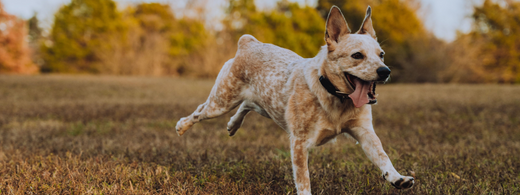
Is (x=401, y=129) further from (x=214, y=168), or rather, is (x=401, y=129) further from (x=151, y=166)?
(x=151, y=166)

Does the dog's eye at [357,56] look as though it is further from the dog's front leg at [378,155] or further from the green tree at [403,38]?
the green tree at [403,38]

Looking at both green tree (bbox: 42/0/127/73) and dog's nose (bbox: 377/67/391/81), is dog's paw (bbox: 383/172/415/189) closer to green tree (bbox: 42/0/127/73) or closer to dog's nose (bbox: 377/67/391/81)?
dog's nose (bbox: 377/67/391/81)

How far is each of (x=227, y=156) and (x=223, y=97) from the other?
0.91m

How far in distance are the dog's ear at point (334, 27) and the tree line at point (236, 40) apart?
22.3m

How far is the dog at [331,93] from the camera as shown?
2.30 metres

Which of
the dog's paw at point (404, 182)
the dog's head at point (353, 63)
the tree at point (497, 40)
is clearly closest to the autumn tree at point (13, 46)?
the dog's head at point (353, 63)

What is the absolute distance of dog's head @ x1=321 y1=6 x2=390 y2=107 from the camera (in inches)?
88.2

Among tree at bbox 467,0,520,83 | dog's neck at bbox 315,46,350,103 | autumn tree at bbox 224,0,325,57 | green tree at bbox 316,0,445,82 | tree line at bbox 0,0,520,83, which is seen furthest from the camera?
autumn tree at bbox 224,0,325,57

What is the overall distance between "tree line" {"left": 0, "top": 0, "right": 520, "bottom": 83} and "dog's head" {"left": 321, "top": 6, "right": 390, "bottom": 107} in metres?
22.4

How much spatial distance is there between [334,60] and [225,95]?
1218 millimetres

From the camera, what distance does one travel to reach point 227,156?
397 centimetres

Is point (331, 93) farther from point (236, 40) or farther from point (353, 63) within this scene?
point (236, 40)

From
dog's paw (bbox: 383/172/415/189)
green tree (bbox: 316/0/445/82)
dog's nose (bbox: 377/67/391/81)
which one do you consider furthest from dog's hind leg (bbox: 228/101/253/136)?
green tree (bbox: 316/0/445/82)

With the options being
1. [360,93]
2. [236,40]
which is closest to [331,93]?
[360,93]
